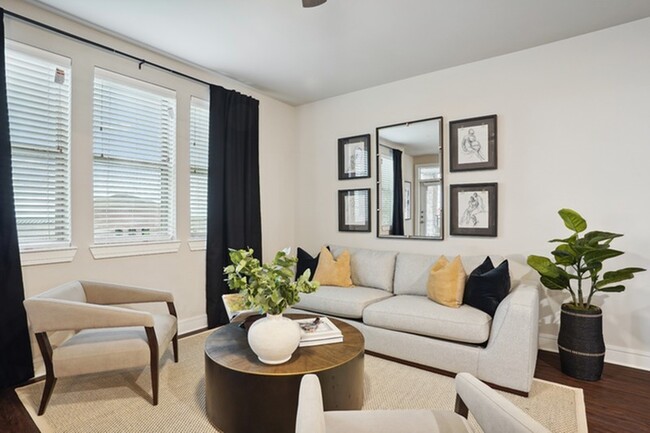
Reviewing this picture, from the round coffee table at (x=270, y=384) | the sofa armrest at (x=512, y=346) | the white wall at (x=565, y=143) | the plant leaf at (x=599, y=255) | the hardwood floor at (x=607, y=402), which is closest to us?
the round coffee table at (x=270, y=384)

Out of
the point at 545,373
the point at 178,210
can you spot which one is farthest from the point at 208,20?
the point at 545,373

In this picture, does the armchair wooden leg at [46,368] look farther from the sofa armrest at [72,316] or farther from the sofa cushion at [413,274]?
the sofa cushion at [413,274]

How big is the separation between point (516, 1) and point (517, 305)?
7.01 ft

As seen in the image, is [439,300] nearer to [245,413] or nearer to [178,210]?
[245,413]

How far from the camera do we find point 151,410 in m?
2.08

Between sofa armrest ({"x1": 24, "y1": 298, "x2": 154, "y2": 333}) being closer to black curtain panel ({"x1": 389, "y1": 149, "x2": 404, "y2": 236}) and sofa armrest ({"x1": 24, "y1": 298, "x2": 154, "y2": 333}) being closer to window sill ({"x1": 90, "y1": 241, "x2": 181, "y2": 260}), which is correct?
window sill ({"x1": 90, "y1": 241, "x2": 181, "y2": 260})

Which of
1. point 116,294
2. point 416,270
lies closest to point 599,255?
point 416,270

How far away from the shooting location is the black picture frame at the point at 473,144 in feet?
10.8

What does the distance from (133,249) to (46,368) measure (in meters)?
1.25

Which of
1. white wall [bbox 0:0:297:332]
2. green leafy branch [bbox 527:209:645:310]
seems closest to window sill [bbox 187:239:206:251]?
white wall [bbox 0:0:297:332]

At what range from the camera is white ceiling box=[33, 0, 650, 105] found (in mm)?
2473

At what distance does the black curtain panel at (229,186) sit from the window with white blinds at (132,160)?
0.42m

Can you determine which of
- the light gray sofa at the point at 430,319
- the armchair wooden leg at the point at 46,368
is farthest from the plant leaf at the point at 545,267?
the armchair wooden leg at the point at 46,368

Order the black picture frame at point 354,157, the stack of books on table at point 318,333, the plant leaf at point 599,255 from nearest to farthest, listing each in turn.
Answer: the stack of books on table at point 318,333 < the plant leaf at point 599,255 < the black picture frame at point 354,157
